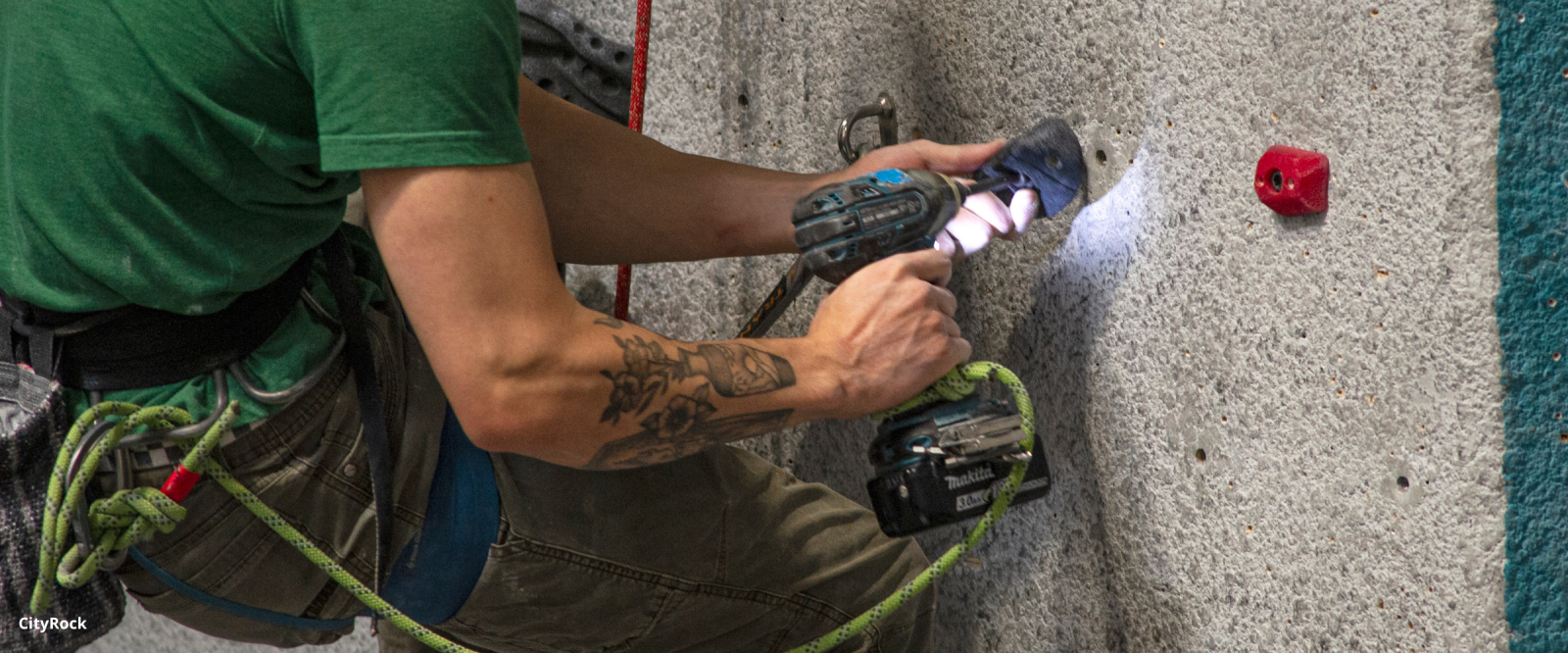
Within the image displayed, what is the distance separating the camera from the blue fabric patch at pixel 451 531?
1159 millimetres

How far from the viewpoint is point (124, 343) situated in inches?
40.1

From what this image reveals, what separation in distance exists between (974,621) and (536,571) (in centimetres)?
59

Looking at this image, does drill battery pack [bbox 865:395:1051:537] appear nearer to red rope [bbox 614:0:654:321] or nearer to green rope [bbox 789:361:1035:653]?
green rope [bbox 789:361:1035:653]

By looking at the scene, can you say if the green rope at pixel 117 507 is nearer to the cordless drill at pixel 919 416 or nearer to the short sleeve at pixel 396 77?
the cordless drill at pixel 919 416

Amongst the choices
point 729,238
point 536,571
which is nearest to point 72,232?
point 536,571

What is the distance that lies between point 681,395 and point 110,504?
1.59 feet

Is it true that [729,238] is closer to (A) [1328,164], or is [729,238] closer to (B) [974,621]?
(B) [974,621]

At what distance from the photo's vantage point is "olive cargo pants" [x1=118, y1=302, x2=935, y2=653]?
1.09 metres

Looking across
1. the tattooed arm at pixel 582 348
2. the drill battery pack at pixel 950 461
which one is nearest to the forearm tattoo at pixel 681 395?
the tattooed arm at pixel 582 348

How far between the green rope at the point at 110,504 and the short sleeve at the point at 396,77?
0.30 meters

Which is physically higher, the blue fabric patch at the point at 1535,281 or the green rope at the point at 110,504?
the blue fabric patch at the point at 1535,281

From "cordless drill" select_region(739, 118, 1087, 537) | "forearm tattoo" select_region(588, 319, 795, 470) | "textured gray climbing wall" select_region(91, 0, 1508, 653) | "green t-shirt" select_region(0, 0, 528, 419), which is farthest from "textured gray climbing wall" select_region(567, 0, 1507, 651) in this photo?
"green t-shirt" select_region(0, 0, 528, 419)

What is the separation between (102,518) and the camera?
3.31 ft

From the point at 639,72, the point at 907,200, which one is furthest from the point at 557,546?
the point at 639,72
